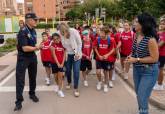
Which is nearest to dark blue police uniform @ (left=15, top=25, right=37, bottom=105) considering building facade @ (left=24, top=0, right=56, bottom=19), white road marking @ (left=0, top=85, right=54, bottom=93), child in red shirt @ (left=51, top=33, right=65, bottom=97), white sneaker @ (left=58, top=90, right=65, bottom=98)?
child in red shirt @ (left=51, top=33, right=65, bottom=97)

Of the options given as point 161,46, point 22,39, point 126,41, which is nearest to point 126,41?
point 126,41

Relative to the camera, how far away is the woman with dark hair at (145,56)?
5324 millimetres

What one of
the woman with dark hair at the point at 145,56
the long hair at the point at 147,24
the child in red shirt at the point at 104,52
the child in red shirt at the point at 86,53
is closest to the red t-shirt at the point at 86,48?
the child in red shirt at the point at 86,53

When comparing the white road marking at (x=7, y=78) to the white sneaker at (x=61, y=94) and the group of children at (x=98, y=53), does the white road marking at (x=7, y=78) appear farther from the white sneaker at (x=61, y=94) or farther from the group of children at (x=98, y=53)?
the white sneaker at (x=61, y=94)

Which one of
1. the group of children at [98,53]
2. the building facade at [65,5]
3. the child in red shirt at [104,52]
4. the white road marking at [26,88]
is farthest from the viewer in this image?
the building facade at [65,5]

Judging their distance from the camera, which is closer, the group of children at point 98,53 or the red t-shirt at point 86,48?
the group of children at point 98,53

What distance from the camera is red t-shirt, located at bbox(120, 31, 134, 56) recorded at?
1145 cm

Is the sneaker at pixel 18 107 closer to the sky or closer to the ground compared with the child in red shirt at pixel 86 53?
closer to the ground

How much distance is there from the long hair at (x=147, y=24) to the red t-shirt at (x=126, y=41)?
19.9ft

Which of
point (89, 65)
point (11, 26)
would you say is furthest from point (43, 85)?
point (11, 26)

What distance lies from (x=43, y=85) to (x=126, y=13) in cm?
2187

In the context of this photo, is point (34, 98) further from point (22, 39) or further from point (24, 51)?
point (22, 39)

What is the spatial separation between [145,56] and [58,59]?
13.2ft

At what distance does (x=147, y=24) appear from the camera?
5324mm
